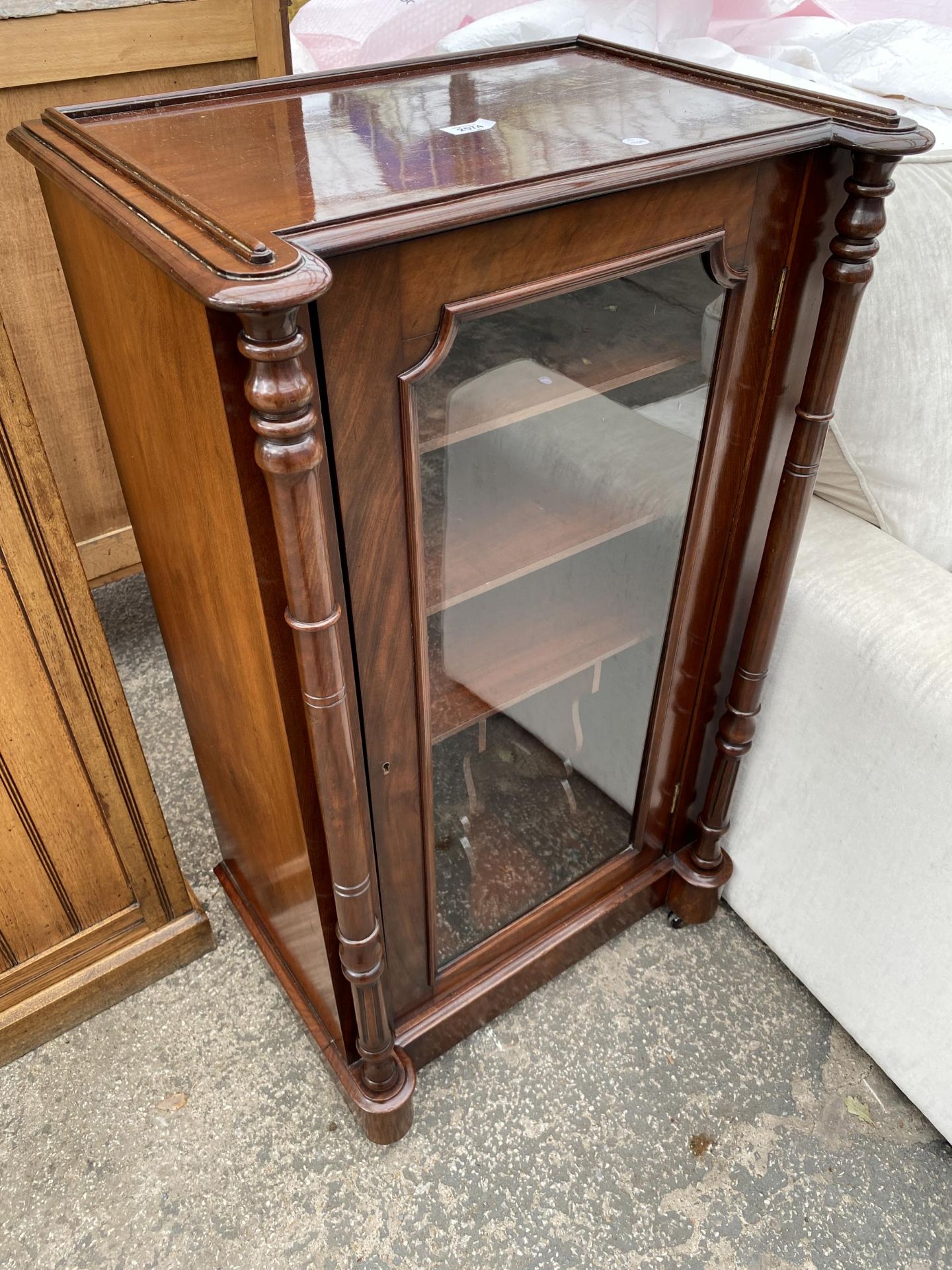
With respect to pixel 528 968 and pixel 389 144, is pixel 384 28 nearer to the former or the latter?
pixel 389 144

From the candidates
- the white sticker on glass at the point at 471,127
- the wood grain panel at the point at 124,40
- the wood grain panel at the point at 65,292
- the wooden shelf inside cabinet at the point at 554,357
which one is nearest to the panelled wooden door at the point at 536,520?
the wooden shelf inside cabinet at the point at 554,357

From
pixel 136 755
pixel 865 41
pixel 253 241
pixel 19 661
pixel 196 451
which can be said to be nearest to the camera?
pixel 253 241

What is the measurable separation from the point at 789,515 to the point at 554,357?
→ 11.2 inches

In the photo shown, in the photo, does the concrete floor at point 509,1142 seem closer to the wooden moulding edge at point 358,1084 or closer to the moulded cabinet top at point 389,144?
the wooden moulding edge at point 358,1084

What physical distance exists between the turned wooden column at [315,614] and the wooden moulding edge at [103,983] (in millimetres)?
346

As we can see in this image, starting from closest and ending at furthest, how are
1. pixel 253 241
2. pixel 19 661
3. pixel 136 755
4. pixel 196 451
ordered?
pixel 253 241
pixel 196 451
pixel 19 661
pixel 136 755

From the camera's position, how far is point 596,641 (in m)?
0.89

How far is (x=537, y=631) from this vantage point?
84cm

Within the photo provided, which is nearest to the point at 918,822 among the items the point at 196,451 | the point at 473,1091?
the point at 473,1091

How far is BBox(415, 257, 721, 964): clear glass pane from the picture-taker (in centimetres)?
65

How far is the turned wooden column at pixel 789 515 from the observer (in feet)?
2.21

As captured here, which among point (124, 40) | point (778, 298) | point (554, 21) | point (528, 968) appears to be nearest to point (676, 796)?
point (528, 968)

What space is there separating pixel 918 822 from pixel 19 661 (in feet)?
2.64

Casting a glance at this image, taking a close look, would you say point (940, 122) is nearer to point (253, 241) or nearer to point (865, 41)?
point (865, 41)
